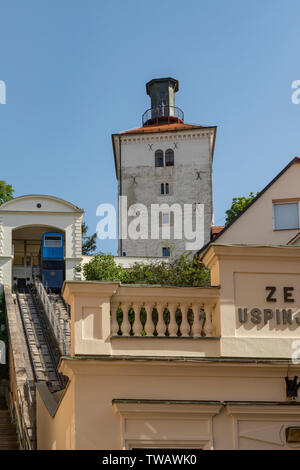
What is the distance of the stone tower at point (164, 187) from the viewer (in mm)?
73188

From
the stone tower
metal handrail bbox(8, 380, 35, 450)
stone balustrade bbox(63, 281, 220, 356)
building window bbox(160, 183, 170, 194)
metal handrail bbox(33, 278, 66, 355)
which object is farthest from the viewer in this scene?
building window bbox(160, 183, 170, 194)

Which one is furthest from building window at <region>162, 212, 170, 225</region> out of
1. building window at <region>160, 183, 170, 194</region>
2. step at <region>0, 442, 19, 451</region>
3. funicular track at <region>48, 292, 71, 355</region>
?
step at <region>0, 442, 19, 451</region>

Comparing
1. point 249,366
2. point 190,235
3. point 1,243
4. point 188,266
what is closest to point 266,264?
point 249,366

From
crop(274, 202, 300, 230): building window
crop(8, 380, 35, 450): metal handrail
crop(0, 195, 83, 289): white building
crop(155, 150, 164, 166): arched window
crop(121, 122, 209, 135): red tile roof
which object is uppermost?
crop(121, 122, 209, 135): red tile roof

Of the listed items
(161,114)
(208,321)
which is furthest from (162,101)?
(208,321)

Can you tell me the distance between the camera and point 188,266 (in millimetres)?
Result: 35781

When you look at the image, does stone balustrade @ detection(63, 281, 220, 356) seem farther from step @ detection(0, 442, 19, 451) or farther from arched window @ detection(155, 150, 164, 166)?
arched window @ detection(155, 150, 164, 166)

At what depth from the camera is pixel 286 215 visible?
3269cm

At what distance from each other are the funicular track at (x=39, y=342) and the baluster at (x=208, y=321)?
11.9 meters

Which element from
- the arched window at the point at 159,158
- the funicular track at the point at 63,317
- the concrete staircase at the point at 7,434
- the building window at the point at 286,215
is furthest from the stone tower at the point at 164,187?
the concrete staircase at the point at 7,434

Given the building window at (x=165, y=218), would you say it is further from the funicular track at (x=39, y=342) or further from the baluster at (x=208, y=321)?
the baluster at (x=208, y=321)

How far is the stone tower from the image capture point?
7319 cm

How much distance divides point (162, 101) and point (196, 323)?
74.0 meters

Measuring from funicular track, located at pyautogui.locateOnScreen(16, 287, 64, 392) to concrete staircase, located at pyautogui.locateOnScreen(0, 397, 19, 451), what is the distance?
1681 millimetres
